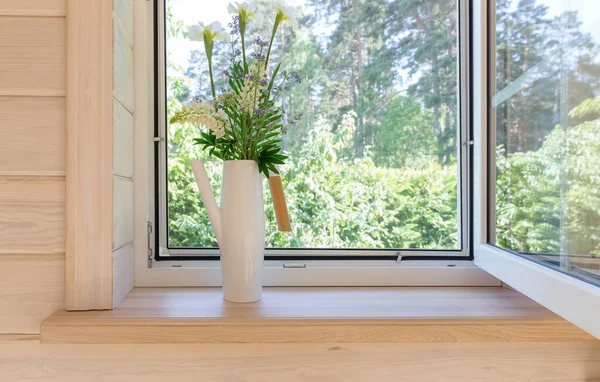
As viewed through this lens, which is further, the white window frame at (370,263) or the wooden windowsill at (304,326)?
the white window frame at (370,263)

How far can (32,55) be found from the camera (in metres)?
0.85

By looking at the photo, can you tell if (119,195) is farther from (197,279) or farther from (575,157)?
(575,157)

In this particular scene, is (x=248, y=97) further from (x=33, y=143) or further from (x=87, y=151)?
(x=33, y=143)

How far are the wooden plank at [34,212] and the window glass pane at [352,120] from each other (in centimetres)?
28

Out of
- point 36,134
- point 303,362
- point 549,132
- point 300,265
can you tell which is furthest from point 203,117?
point 549,132

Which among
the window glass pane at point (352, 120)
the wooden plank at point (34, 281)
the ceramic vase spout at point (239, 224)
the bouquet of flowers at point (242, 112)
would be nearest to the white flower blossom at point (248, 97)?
the bouquet of flowers at point (242, 112)

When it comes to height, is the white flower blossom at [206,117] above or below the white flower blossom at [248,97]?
below

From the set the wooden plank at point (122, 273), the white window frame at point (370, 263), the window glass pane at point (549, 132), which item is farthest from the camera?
the white window frame at point (370, 263)

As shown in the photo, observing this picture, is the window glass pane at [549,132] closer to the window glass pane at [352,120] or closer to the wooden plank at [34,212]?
the window glass pane at [352,120]

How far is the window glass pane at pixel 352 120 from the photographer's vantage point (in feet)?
3.58

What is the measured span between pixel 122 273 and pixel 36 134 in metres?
0.33

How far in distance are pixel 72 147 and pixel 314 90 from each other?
0.58 metres

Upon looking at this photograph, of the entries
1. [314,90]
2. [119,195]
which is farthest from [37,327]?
[314,90]

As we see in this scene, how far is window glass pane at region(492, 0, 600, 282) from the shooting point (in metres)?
0.66
